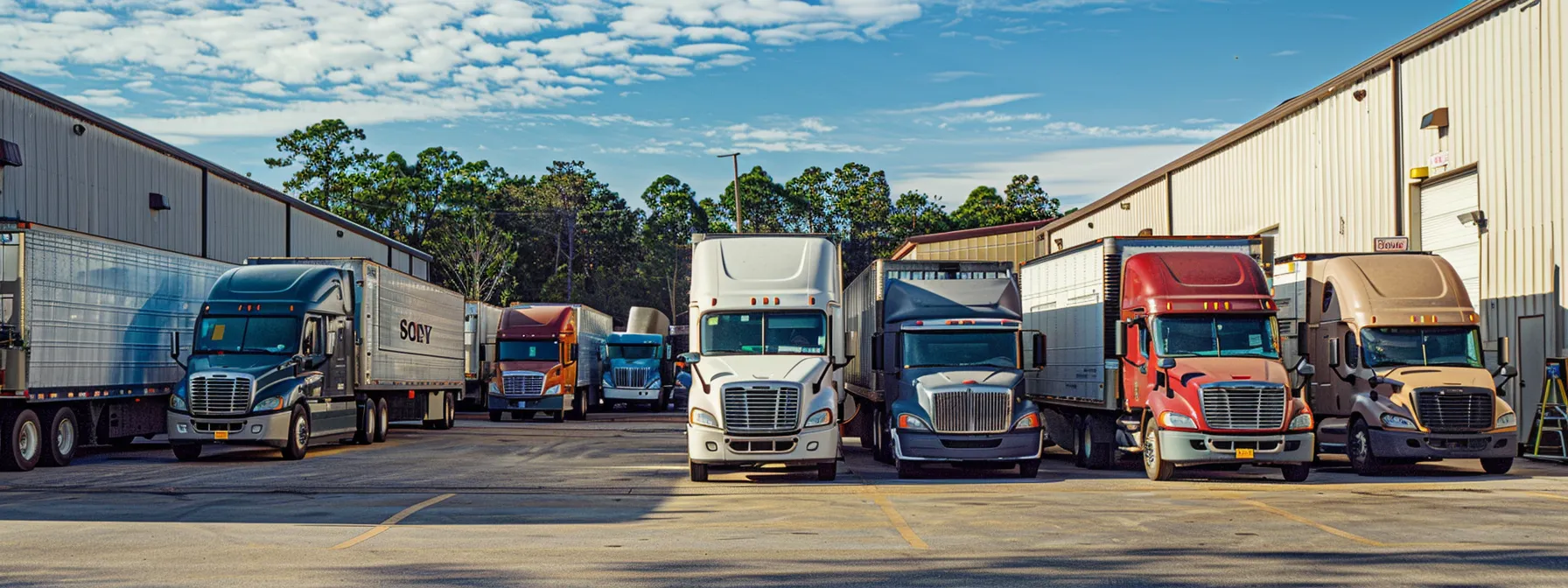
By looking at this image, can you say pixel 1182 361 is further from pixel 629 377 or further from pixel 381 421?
pixel 629 377

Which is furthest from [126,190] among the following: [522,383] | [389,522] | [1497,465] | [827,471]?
[1497,465]

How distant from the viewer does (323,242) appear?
174ft

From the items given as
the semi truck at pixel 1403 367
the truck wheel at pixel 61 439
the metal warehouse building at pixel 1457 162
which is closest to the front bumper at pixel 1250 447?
the semi truck at pixel 1403 367

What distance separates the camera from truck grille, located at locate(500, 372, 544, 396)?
1690 inches

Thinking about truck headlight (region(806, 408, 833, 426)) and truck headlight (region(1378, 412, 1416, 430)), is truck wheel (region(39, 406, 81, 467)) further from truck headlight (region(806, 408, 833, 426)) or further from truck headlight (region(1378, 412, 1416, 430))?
truck headlight (region(1378, 412, 1416, 430))

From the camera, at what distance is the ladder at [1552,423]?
2373 centimetres

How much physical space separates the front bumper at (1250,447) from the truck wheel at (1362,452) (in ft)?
8.39

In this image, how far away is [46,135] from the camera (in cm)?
3195

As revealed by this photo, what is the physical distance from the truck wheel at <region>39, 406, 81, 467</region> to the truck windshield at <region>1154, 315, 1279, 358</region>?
17.2 metres

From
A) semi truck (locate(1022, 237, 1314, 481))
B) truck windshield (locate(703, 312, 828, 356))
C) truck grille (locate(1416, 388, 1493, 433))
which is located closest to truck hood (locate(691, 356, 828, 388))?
truck windshield (locate(703, 312, 828, 356))

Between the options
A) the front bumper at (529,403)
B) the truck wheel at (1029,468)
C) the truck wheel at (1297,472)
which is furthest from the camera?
the front bumper at (529,403)

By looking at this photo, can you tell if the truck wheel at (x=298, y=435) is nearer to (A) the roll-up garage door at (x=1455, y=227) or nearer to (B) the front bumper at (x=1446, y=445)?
(B) the front bumper at (x=1446, y=445)

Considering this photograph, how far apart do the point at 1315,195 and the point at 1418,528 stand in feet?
72.5

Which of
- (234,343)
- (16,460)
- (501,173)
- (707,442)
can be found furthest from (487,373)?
Answer: (501,173)
